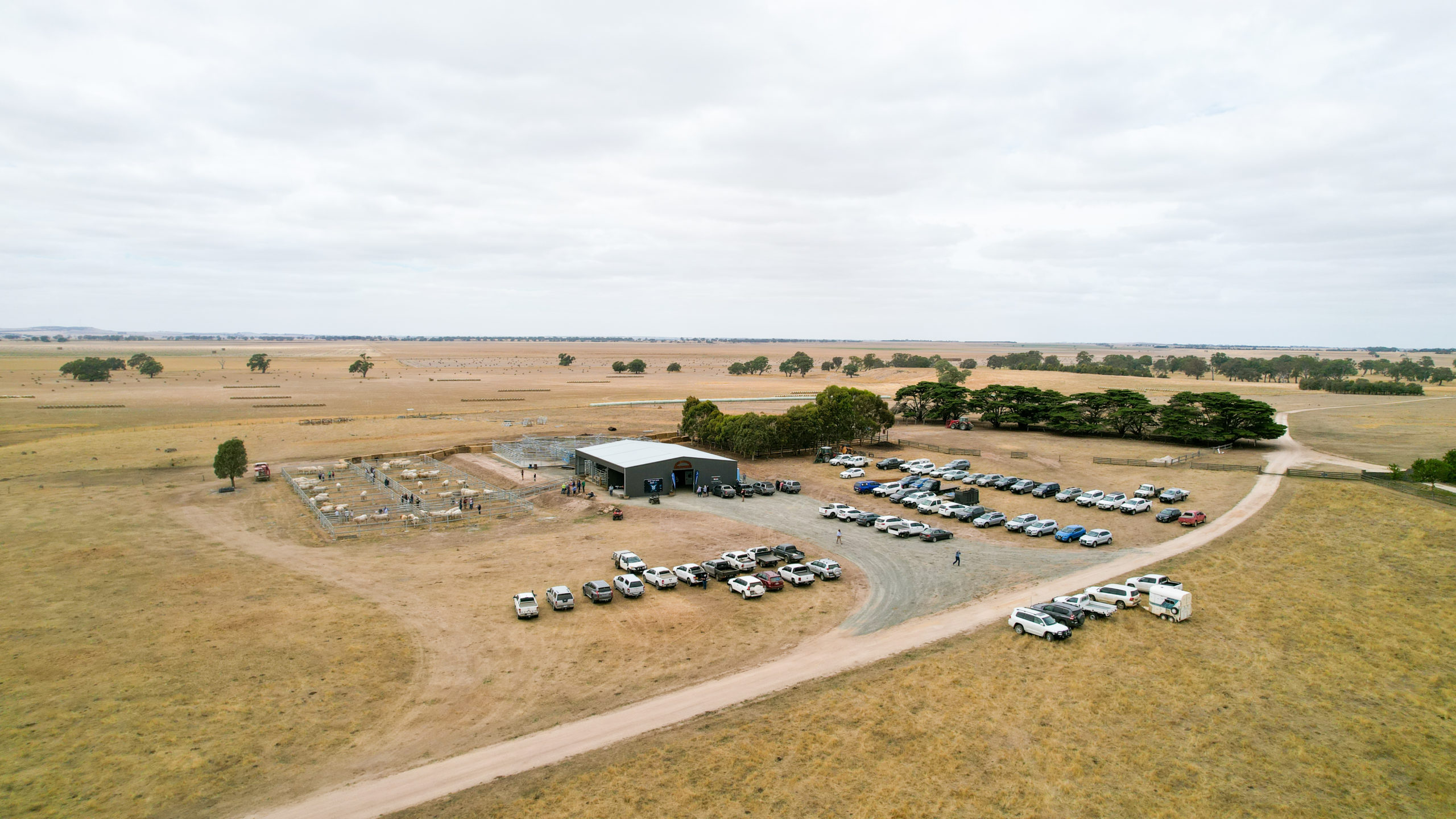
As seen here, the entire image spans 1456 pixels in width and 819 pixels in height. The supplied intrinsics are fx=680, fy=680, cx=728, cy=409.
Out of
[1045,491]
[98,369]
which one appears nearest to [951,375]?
[1045,491]

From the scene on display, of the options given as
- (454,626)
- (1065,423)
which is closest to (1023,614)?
(454,626)

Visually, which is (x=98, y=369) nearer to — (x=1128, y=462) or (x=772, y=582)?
(x=772, y=582)

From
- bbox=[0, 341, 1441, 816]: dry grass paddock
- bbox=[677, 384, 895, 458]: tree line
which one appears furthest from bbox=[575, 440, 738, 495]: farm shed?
bbox=[677, 384, 895, 458]: tree line

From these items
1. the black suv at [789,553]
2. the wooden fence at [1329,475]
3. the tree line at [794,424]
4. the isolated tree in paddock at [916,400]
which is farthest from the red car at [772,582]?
the isolated tree in paddock at [916,400]

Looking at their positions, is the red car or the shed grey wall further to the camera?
the shed grey wall

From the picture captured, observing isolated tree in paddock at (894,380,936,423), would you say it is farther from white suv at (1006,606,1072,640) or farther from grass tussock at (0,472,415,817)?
grass tussock at (0,472,415,817)

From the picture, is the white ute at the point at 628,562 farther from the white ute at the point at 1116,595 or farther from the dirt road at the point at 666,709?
the white ute at the point at 1116,595
